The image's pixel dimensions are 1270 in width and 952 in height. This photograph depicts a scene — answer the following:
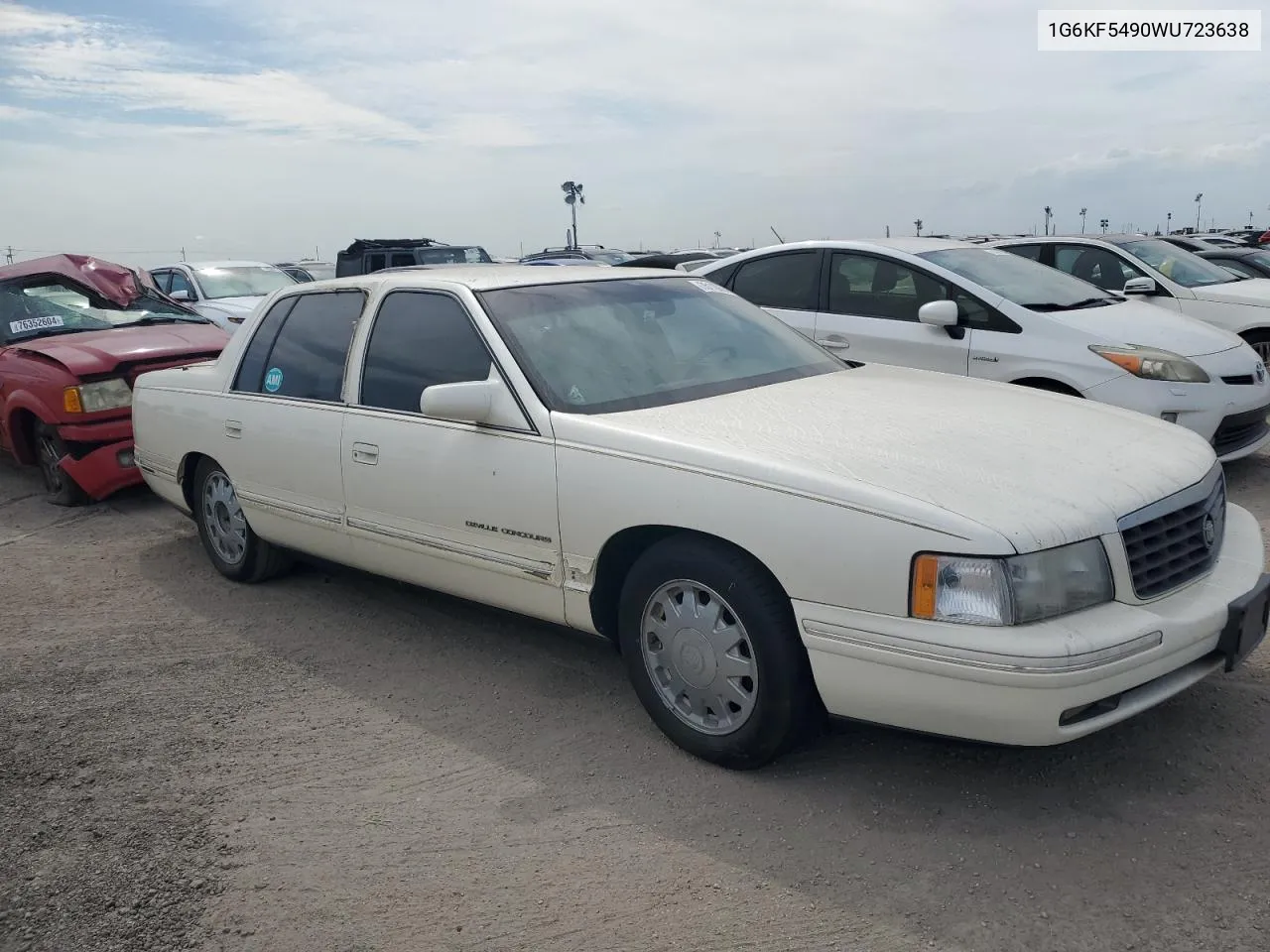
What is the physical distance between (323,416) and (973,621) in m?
2.94

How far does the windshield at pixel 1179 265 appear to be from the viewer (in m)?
10.1

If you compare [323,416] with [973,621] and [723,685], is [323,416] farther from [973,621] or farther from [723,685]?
[973,621]

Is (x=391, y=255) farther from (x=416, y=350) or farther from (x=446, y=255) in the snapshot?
(x=416, y=350)

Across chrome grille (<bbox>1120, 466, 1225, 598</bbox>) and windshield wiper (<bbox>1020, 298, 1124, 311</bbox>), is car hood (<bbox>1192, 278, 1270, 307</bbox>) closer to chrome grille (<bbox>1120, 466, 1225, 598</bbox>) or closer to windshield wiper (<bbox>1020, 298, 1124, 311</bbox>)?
windshield wiper (<bbox>1020, 298, 1124, 311</bbox>)

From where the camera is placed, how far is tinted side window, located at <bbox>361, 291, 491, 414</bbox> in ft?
13.9

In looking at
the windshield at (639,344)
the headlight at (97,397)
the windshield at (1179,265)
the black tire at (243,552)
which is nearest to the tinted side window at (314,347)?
the black tire at (243,552)

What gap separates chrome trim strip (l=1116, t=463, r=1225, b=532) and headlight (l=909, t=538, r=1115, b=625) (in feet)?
0.62

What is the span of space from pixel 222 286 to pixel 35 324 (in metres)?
6.00

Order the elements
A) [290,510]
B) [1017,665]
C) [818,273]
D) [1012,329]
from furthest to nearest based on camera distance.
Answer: [818,273]
[1012,329]
[290,510]
[1017,665]

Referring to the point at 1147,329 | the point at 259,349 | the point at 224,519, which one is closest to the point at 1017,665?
the point at 259,349

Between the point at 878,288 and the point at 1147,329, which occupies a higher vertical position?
the point at 878,288

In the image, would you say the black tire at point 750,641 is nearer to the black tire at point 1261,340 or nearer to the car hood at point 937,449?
the car hood at point 937,449

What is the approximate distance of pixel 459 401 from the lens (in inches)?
Result: 152

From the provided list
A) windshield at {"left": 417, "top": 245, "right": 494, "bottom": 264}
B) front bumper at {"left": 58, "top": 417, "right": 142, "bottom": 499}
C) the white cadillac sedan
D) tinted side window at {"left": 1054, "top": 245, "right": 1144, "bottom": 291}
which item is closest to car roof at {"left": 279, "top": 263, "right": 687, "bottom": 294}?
the white cadillac sedan
